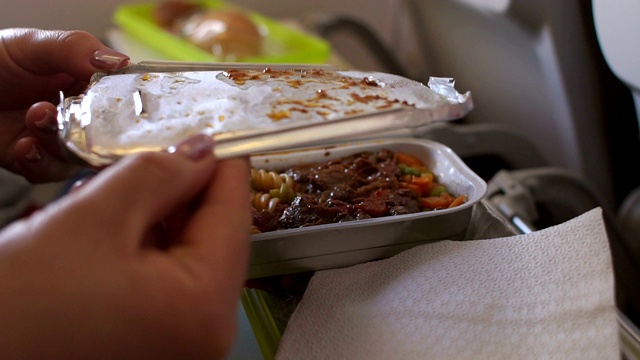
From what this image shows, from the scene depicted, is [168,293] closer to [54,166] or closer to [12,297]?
[12,297]

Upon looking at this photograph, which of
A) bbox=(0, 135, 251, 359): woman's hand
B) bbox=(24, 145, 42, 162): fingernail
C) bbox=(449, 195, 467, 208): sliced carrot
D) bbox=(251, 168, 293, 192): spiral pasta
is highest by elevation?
bbox=(0, 135, 251, 359): woman's hand

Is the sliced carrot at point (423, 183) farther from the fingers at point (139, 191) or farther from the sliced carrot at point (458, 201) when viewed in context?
the fingers at point (139, 191)

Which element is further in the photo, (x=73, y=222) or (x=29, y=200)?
(x=29, y=200)

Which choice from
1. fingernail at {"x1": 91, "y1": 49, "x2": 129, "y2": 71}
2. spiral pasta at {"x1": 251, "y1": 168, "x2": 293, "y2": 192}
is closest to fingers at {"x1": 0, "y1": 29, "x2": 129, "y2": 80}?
fingernail at {"x1": 91, "y1": 49, "x2": 129, "y2": 71}

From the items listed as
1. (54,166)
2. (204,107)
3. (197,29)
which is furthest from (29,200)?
(197,29)

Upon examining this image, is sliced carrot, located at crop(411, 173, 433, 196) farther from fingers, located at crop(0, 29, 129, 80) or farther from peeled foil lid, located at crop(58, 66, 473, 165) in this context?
fingers, located at crop(0, 29, 129, 80)

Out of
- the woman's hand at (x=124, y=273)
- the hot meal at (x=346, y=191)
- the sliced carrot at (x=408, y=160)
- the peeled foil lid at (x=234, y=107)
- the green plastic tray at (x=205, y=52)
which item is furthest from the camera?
the green plastic tray at (x=205, y=52)

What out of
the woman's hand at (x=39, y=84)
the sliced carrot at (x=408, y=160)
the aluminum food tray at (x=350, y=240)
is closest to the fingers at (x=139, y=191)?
the aluminum food tray at (x=350, y=240)
